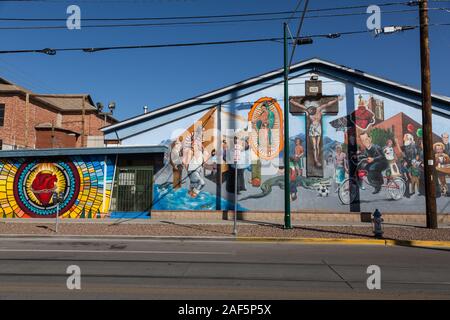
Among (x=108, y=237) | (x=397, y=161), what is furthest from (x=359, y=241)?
(x=108, y=237)

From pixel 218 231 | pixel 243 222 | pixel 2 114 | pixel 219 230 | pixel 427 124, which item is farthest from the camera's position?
pixel 2 114

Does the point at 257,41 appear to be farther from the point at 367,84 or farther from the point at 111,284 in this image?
the point at 111,284

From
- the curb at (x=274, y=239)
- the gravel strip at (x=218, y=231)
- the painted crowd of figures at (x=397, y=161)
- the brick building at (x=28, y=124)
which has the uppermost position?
the brick building at (x=28, y=124)

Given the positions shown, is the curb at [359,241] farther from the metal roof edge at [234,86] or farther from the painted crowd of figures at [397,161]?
the metal roof edge at [234,86]

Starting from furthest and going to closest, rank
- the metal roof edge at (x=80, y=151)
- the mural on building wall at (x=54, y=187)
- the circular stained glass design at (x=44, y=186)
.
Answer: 1. the circular stained glass design at (x=44, y=186)
2. the mural on building wall at (x=54, y=187)
3. the metal roof edge at (x=80, y=151)

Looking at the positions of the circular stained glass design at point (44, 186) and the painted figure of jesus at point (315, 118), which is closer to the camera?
the painted figure of jesus at point (315, 118)

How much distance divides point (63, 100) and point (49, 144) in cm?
1435

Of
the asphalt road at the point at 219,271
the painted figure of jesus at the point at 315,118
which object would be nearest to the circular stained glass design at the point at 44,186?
the asphalt road at the point at 219,271

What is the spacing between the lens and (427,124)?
15.0 metres

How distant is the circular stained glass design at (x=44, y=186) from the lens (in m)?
19.8

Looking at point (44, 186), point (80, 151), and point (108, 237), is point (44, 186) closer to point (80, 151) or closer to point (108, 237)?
point (80, 151)

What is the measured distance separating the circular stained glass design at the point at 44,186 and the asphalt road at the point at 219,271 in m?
7.91

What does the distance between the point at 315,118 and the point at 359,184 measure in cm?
374

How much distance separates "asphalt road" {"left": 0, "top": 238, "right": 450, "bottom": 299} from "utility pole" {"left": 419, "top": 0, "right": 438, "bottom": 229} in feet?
13.1
